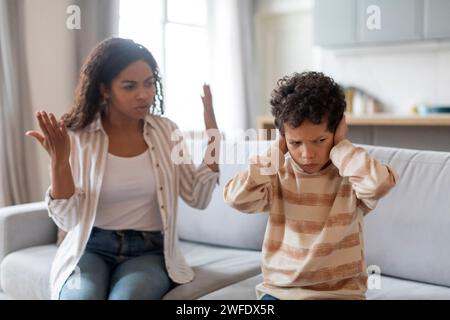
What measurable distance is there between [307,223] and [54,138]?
624 millimetres

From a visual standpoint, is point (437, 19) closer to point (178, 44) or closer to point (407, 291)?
point (178, 44)

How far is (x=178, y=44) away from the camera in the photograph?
13.0ft

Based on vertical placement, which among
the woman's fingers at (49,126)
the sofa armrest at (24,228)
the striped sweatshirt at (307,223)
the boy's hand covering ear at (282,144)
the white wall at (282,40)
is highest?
the white wall at (282,40)

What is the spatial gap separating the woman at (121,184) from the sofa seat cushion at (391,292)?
0.14m

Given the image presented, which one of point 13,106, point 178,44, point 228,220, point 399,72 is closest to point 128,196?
point 228,220

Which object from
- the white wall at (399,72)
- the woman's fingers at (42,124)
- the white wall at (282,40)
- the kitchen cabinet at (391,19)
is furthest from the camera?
the white wall at (282,40)

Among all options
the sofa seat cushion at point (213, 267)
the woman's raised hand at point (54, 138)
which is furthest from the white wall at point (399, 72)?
the woman's raised hand at point (54, 138)

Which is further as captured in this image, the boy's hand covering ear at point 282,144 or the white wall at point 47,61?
the white wall at point 47,61

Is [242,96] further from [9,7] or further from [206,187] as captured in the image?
[206,187]

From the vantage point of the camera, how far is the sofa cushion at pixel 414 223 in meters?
1.51

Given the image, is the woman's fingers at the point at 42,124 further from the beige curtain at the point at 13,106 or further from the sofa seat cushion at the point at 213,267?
the beige curtain at the point at 13,106

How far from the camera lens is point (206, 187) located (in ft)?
5.16

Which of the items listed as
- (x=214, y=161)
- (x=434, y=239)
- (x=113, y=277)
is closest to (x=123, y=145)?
(x=214, y=161)

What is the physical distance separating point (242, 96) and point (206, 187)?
2.79 m
